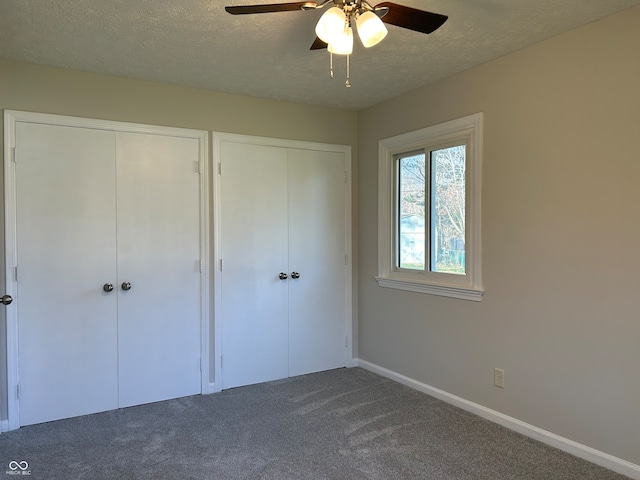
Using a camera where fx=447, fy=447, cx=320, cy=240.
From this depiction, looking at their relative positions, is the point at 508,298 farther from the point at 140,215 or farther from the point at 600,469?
the point at 140,215

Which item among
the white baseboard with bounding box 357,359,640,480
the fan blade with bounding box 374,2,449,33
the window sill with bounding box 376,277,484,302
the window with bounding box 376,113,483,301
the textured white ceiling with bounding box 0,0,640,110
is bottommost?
the white baseboard with bounding box 357,359,640,480

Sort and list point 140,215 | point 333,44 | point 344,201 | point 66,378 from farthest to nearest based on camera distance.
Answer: point 344,201, point 140,215, point 66,378, point 333,44

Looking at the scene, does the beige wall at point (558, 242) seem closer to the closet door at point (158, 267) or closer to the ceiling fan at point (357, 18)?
the ceiling fan at point (357, 18)

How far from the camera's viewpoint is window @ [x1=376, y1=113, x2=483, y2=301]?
10.2 feet

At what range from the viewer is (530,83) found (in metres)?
2.72

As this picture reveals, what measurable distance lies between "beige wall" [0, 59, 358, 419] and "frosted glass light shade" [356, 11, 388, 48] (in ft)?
6.45

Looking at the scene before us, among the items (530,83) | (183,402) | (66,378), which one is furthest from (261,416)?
(530,83)

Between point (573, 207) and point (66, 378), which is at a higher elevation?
point (573, 207)

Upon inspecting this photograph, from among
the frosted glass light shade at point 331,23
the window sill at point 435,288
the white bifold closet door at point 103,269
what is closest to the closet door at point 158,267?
the white bifold closet door at point 103,269

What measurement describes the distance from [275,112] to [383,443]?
2674 millimetres

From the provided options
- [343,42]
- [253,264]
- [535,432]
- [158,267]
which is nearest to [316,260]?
[253,264]
